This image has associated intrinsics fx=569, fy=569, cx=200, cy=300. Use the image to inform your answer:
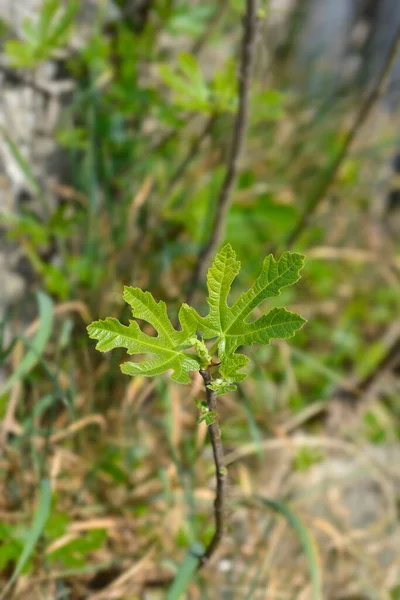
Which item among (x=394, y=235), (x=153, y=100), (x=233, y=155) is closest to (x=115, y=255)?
(x=153, y=100)

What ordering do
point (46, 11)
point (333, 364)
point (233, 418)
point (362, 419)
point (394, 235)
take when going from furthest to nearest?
point (394, 235), point (333, 364), point (362, 419), point (233, 418), point (46, 11)

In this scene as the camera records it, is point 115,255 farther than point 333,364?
No

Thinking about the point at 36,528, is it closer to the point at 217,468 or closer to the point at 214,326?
the point at 217,468

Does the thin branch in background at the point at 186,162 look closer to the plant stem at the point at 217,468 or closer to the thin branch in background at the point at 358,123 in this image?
the thin branch in background at the point at 358,123

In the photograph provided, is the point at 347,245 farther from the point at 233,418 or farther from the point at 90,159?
the point at 90,159

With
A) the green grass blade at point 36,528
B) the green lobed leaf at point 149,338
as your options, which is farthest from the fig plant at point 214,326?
the green grass blade at point 36,528

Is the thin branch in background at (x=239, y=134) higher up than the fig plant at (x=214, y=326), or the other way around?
the thin branch in background at (x=239, y=134)
